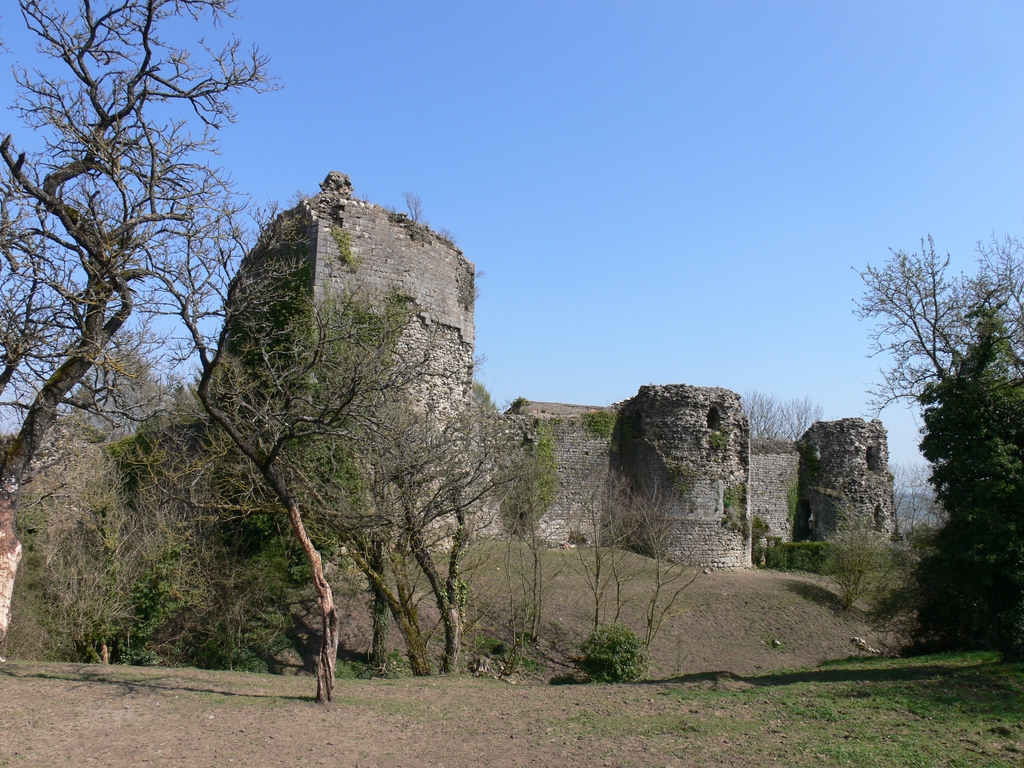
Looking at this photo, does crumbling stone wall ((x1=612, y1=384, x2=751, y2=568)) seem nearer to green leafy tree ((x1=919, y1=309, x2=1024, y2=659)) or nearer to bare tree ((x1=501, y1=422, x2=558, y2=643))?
bare tree ((x1=501, y1=422, x2=558, y2=643))

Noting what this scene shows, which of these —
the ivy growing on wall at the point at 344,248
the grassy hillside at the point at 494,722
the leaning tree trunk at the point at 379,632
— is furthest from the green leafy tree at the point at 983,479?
the ivy growing on wall at the point at 344,248

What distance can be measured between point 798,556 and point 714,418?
19.8 ft

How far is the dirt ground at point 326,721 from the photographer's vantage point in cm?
583

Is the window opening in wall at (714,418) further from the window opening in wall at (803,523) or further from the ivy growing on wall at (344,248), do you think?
the ivy growing on wall at (344,248)

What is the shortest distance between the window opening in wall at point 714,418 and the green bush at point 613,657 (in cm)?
1239

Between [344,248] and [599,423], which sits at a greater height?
[344,248]

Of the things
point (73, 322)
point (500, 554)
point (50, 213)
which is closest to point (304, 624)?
point (500, 554)

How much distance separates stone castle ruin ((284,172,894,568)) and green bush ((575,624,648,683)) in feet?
18.2

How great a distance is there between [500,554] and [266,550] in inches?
209

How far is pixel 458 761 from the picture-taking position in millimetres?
5941

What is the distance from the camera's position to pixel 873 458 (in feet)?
93.1

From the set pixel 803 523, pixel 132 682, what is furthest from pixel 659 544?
pixel 803 523

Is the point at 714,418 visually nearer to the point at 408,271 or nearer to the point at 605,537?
the point at 605,537

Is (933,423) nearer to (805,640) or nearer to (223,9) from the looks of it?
(805,640)
